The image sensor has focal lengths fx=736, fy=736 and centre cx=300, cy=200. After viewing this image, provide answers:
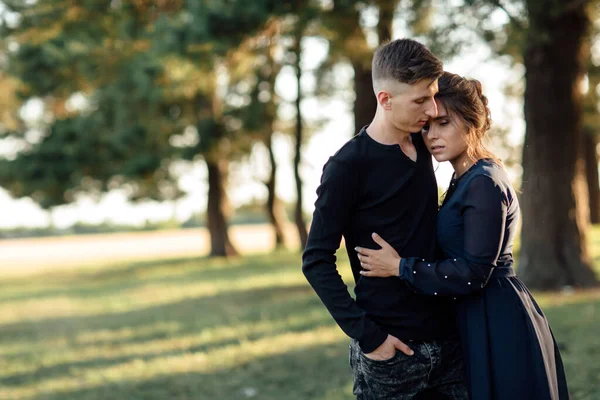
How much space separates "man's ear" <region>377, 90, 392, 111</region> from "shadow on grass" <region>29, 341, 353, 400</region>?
4299 mm

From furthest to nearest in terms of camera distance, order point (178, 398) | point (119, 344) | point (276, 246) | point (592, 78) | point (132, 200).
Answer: point (132, 200) → point (276, 246) → point (592, 78) → point (119, 344) → point (178, 398)

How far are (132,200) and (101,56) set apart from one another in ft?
76.5

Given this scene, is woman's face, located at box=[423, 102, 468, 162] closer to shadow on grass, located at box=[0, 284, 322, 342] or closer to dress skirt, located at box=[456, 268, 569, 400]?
dress skirt, located at box=[456, 268, 569, 400]

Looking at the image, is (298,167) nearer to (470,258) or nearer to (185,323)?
(185,323)

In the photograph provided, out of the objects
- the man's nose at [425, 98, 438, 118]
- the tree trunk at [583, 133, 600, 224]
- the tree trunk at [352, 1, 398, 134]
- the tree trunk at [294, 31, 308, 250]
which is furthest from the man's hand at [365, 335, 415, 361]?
the tree trunk at [583, 133, 600, 224]

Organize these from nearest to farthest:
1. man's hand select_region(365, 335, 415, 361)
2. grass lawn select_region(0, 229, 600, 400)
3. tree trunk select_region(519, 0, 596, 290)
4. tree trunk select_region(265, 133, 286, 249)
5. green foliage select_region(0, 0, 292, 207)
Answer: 1. man's hand select_region(365, 335, 415, 361)
2. grass lawn select_region(0, 229, 600, 400)
3. green foliage select_region(0, 0, 292, 207)
4. tree trunk select_region(519, 0, 596, 290)
5. tree trunk select_region(265, 133, 286, 249)

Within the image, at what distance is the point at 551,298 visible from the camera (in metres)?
10.9

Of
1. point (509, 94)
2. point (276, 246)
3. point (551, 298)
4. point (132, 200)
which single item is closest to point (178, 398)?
point (551, 298)

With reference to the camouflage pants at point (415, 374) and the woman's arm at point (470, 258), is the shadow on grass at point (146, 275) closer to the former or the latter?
the camouflage pants at point (415, 374)

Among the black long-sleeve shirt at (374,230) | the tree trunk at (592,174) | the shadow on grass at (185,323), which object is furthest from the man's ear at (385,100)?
the tree trunk at (592,174)

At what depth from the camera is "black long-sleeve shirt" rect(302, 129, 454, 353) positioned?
2.86m

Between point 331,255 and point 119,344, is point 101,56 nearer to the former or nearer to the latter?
point 119,344

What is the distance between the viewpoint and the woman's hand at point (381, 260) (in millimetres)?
2912

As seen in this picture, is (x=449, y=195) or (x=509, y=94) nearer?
(x=449, y=195)
